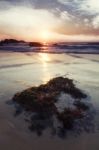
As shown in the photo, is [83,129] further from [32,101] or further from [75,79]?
[75,79]

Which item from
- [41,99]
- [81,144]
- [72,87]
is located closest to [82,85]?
[72,87]

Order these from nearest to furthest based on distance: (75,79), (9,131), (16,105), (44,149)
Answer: (44,149) → (9,131) → (16,105) → (75,79)

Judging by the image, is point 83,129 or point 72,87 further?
point 72,87

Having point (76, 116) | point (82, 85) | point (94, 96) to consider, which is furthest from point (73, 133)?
point (82, 85)

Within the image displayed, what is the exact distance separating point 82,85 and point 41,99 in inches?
106

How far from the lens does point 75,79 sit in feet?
36.1

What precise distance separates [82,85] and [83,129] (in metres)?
3.66

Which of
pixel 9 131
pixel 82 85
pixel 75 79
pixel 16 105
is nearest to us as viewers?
pixel 9 131

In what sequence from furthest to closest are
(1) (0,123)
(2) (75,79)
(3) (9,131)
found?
1. (2) (75,79)
2. (1) (0,123)
3. (3) (9,131)

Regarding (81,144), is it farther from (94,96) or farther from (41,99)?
(94,96)

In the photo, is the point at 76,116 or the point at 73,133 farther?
the point at 76,116

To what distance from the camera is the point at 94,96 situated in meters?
8.39

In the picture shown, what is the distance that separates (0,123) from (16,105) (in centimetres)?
97

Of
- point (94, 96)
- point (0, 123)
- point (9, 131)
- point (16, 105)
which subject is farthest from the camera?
point (94, 96)
